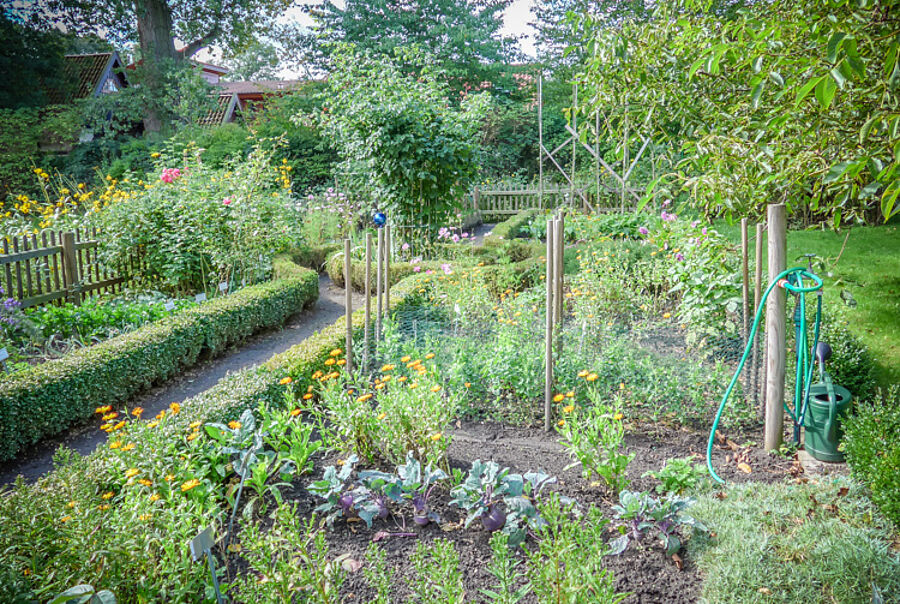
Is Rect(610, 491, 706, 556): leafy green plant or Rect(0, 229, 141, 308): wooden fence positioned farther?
Rect(0, 229, 141, 308): wooden fence

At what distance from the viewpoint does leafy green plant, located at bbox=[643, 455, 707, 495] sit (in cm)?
290

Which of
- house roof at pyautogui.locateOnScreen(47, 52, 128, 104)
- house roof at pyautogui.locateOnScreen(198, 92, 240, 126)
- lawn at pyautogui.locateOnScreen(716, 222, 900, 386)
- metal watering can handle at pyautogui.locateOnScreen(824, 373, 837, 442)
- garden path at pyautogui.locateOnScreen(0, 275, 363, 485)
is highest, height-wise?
house roof at pyautogui.locateOnScreen(47, 52, 128, 104)

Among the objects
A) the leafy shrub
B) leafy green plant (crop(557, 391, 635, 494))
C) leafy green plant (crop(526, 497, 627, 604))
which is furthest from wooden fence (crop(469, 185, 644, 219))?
leafy green plant (crop(526, 497, 627, 604))

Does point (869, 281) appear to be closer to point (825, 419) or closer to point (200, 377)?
point (825, 419)

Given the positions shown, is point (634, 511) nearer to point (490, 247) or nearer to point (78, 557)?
point (78, 557)

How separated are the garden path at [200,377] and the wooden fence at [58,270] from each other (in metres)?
2.28

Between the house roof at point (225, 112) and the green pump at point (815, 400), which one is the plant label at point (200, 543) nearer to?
the green pump at point (815, 400)

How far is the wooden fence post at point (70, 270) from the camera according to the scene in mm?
7160

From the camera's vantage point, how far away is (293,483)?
3.19m

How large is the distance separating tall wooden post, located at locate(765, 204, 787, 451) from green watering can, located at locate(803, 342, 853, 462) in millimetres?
164

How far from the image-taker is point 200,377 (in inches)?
227

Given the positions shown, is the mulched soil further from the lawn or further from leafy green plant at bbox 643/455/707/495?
the lawn

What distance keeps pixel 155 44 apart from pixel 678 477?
22.2 m

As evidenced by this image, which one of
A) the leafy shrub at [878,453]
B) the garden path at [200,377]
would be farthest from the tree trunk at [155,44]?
the leafy shrub at [878,453]
